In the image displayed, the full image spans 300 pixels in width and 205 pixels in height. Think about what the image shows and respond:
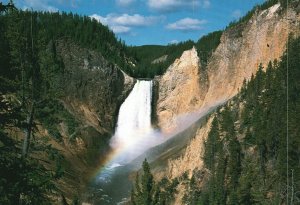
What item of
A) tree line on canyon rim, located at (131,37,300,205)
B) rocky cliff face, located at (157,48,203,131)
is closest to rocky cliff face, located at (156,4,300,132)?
rocky cliff face, located at (157,48,203,131)

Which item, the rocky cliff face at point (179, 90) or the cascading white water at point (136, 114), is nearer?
the rocky cliff face at point (179, 90)

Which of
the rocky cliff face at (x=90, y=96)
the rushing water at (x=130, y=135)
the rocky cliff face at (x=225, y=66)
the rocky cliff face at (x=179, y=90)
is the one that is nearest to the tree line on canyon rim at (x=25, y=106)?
the rocky cliff face at (x=225, y=66)

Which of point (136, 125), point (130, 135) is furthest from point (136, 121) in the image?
point (130, 135)

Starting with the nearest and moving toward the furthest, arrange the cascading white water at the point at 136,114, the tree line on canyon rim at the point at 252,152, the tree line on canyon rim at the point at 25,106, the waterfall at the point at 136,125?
the tree line on canyon rim at the point at 25,106 → the tree line on canyon rim at the point at 252,152 → the waterfall at the point at 136,125 → the cascading white water at the point at 136,114

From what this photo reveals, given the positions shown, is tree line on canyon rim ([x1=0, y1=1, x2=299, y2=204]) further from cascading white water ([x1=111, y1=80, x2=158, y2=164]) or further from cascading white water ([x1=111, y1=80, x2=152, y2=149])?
cascading white water ([x1=111, y1=80, x2=152, y2=149])

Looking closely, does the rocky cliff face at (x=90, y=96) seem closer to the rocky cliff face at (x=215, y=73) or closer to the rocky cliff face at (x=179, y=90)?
the rocky cliff face at (x=179, y=90)

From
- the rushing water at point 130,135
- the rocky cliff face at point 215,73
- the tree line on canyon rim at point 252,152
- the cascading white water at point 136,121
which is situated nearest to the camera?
the tree line on canyon rim at point 252,152

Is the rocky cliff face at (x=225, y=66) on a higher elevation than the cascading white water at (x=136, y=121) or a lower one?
higher
